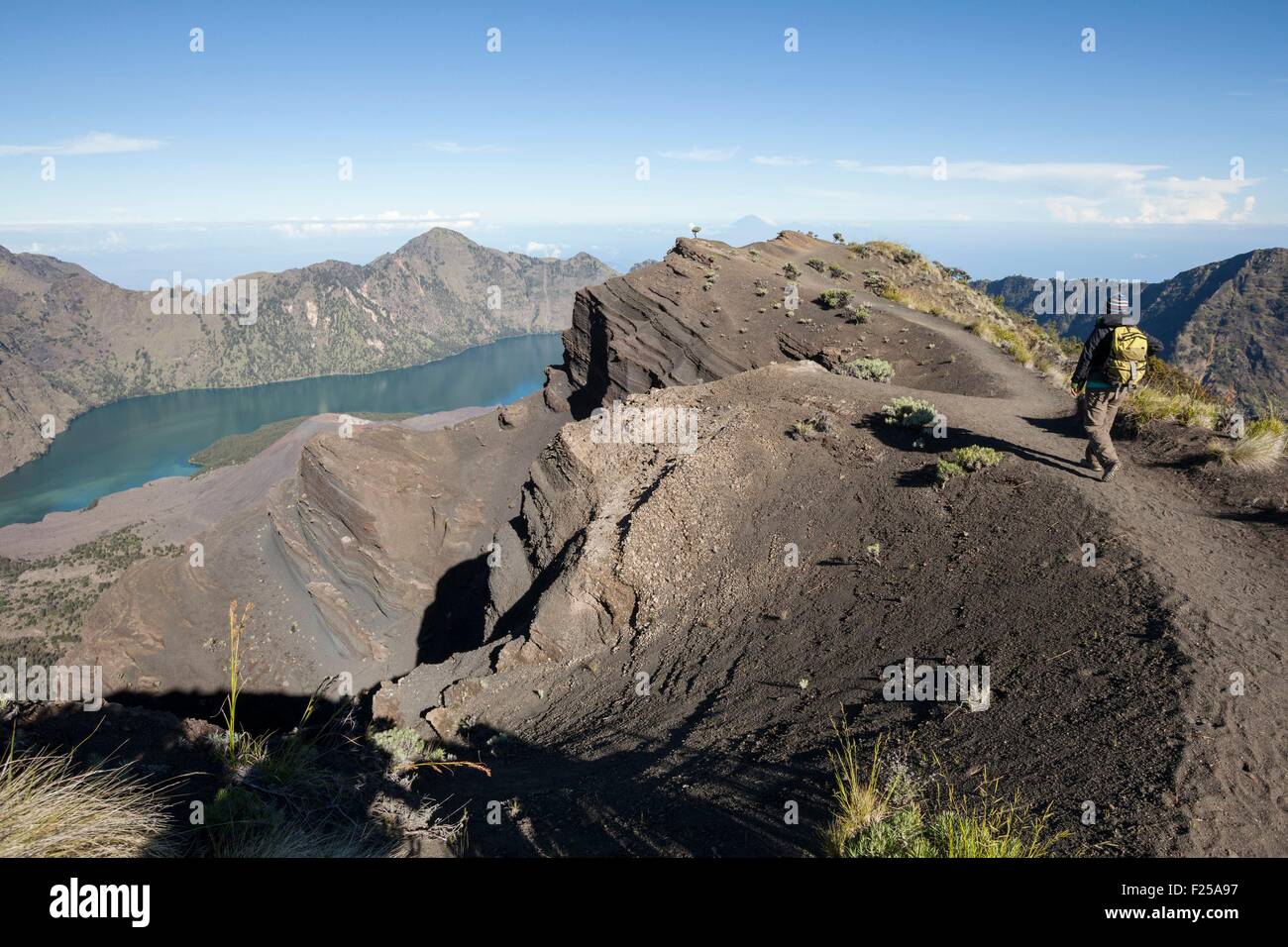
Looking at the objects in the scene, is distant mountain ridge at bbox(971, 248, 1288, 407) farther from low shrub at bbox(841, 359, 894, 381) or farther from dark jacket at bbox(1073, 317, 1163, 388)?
dark jacket at bbox(1073, 317, 1163, 388)

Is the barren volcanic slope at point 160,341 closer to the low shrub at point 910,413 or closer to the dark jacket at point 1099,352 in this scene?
the low shrub at point 910,413

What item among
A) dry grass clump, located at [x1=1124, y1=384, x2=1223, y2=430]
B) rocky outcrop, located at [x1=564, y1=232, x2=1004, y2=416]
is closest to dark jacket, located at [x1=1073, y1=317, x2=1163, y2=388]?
dry grass clump, located at [x1=1124, y1=384, x2=1223, y2=430]

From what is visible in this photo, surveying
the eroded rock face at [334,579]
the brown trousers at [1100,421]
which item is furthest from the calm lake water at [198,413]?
the brown trousers at [1100,421]

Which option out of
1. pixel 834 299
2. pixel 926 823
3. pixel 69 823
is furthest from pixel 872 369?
pixel 69 823

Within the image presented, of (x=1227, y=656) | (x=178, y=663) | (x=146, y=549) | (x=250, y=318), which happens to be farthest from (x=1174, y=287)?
(x=250, y=318)

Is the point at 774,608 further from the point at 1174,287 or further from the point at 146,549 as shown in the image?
the point at 1174,287
